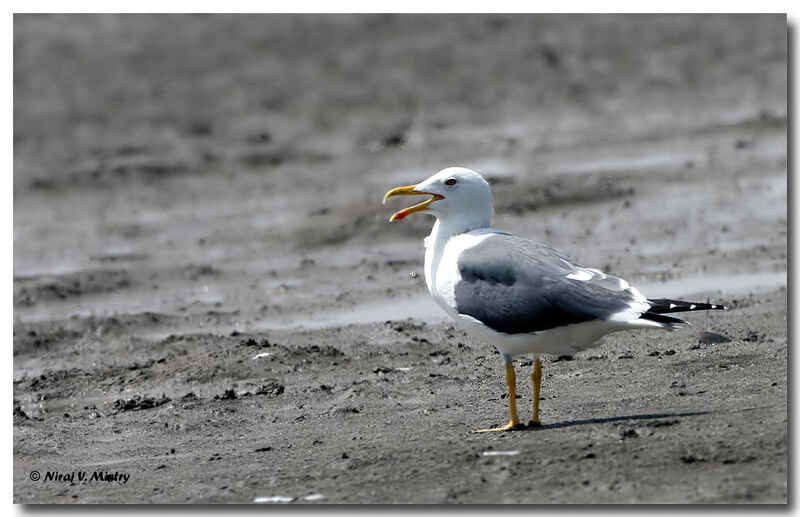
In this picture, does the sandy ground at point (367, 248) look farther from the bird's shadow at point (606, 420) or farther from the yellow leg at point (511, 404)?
the yellow leg at point (511, 404)

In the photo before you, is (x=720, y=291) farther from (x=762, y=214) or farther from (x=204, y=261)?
(x=204, y=261)

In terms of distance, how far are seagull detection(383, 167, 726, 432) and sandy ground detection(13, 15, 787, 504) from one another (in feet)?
1.77

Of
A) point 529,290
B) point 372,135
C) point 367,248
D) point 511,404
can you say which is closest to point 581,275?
point 529,290

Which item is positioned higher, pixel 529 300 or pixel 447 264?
pixel 447 264

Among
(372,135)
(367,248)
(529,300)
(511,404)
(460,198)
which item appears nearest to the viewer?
(529,300)

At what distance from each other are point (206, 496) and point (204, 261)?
7573 mm

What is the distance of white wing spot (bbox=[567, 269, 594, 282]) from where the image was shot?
7297 mm

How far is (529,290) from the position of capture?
734 centimetres

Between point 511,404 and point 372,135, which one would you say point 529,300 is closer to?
point 511,404

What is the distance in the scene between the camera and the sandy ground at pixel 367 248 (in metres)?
7.18

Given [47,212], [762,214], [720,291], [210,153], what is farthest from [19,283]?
[762,214]

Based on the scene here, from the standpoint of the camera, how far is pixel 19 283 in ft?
45.0

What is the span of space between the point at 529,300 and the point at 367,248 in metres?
6.80

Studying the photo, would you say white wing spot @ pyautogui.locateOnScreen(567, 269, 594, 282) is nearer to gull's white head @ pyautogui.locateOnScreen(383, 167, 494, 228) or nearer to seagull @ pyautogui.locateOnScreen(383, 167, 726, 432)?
seagull @ pyautogui.locateOnScreen(383, 167, 726, 432)
